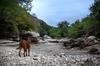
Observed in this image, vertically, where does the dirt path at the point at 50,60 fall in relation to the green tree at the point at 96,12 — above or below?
below

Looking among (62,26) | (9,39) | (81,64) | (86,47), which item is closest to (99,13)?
(9,39)

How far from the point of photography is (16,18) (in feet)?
177

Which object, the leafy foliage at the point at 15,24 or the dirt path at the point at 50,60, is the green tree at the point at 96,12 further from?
the dirt path at the point at 50,60

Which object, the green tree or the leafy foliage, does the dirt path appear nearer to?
the leafy foliage

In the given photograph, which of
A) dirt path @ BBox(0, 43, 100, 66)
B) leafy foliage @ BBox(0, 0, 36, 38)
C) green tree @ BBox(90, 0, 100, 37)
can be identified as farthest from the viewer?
green tree @ BBox(90, 0, 100, 37)

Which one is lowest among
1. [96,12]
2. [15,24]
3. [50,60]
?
[50,60]

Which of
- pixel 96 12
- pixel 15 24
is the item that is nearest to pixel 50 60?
pixel 96 12

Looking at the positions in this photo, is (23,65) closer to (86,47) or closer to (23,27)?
(86,47)

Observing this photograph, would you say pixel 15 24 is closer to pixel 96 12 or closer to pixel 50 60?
pixel 96 12

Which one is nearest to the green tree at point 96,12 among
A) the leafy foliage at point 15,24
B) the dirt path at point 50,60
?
the leafy foliage at point 15,24

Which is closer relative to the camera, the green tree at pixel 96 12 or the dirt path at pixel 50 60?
the dirt path at pixel 50 60

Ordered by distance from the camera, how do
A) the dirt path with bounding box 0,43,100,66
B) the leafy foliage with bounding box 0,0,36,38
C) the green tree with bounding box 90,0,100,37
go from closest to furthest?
the dirt path with bounding box 0,43,100,66
the leafy foliage with bounding box 0,0,36,38
the green tree with bounding box 90,0,100,37

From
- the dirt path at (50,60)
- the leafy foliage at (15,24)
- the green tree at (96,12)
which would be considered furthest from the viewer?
the green tree at (96,12)

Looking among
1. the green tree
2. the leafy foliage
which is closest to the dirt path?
the leafy foliage
